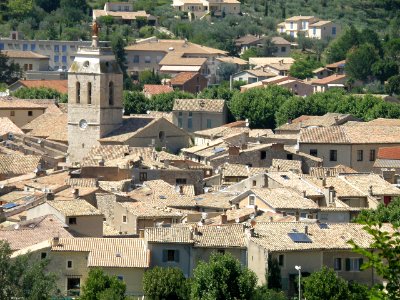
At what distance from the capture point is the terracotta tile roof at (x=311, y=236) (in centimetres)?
5047

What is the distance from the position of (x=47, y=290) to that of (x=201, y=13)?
11115 centimetres

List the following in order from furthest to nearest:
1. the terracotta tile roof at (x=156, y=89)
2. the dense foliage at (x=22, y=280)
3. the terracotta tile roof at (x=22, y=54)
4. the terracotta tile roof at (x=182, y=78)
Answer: the terracotta tile roof at (x=22, y=54) < the terracotta tile roof at (x=182, y=78) < the terracotta tile roof at (x=156, y=89) < the dense foliage at (x=22, y=280)

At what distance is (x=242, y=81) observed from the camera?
12288cm

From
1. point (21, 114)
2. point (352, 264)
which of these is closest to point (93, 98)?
point (21, 114)

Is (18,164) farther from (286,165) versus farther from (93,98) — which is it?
(93,98)

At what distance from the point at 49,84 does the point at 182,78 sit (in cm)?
1076

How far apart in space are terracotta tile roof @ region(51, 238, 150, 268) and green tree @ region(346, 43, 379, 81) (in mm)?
72333

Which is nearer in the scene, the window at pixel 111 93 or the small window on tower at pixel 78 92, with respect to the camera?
the window at pixel 111 93

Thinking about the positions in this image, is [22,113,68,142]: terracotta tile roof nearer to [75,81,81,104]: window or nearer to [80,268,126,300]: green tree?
[75,81,81,104]: window

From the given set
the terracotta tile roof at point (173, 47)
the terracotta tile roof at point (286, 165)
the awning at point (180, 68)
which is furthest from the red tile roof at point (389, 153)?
the terracotta tile roof at point (173, 47)

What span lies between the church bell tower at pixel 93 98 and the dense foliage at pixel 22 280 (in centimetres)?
3712

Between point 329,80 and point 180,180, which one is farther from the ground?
point 180,180

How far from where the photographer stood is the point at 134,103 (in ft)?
331

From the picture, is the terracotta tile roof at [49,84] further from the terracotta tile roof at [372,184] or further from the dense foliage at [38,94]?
the terracotta tile roof at [372,184]
